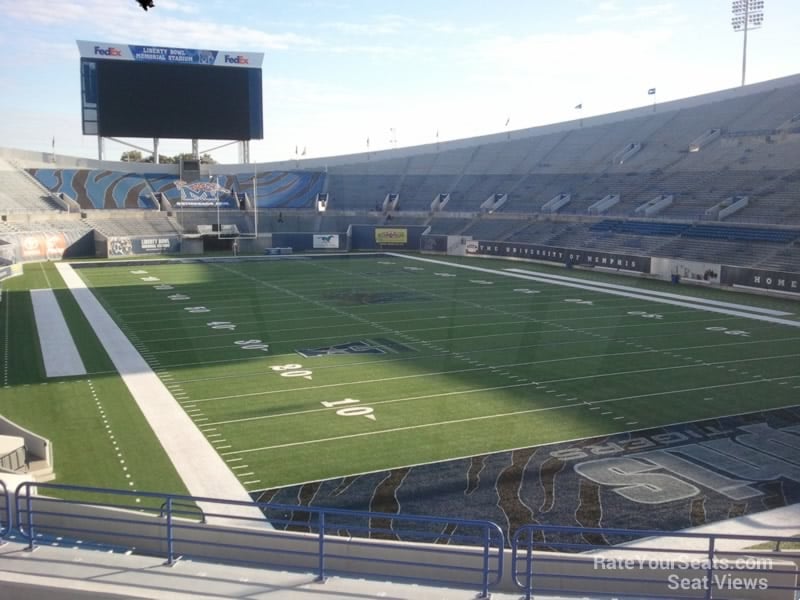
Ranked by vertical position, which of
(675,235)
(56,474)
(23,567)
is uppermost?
(675,235)

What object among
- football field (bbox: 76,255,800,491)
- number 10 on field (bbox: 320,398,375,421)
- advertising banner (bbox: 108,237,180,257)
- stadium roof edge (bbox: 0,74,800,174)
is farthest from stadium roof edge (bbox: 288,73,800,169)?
number 10 on field (bbox: 320,398,375,421)

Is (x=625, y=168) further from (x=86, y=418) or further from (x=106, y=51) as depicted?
(x=86, y=418)

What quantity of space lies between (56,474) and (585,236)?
37.4 meters

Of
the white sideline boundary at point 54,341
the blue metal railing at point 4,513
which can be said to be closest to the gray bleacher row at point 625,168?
the white sideline boundary at point 54,341

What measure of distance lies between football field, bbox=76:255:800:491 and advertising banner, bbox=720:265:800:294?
60.2 inches

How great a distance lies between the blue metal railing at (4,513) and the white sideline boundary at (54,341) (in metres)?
10.0

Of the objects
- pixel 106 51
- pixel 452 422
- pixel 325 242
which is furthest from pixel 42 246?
pixel 452 422

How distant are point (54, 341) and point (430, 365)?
34.3ft

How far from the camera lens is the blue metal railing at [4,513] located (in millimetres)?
7008

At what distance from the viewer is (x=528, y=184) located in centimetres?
5566

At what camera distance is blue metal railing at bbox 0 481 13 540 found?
7008 millimetres

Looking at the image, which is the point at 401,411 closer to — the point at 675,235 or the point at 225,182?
the point at 675,235

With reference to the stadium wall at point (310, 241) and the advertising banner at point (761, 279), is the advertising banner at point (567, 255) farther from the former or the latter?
the stadium wall at point (310, 241)

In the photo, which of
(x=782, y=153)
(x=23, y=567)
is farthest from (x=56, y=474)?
(x=782, y=153)
